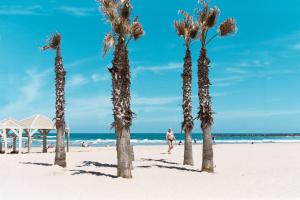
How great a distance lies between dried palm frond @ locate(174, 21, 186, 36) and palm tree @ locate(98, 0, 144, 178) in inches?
200

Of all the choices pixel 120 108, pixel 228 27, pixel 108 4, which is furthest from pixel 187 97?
pixel 108 4

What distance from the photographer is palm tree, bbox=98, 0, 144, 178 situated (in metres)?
16.5

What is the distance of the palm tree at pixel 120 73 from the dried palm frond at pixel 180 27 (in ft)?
16.6

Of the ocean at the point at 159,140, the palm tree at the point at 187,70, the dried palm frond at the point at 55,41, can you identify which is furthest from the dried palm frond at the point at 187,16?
the ocean at the point at 159,140

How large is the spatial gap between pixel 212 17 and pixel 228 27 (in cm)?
82

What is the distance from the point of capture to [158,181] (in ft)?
52.4

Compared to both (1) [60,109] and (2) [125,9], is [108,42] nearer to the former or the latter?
(2) [125,9]

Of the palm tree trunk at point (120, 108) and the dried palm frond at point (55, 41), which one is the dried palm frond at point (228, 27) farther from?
the dried palm frond at point (55, 41)

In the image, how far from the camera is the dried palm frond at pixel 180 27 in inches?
853

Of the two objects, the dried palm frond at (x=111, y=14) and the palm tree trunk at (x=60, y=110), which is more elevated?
the dried palm frond at (x=111, y=14)

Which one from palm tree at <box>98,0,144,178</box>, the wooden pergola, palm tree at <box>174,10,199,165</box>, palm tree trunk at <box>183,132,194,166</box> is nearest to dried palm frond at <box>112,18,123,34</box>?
palm tree at <box>98,0,144,178</box>

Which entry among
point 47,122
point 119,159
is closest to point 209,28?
point 119,159

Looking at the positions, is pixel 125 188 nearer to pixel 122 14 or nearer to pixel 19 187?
pixel 19 187

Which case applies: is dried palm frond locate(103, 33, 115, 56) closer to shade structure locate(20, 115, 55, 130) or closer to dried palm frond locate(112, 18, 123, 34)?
dried palm frond locate(112, 18, 123, 34)
